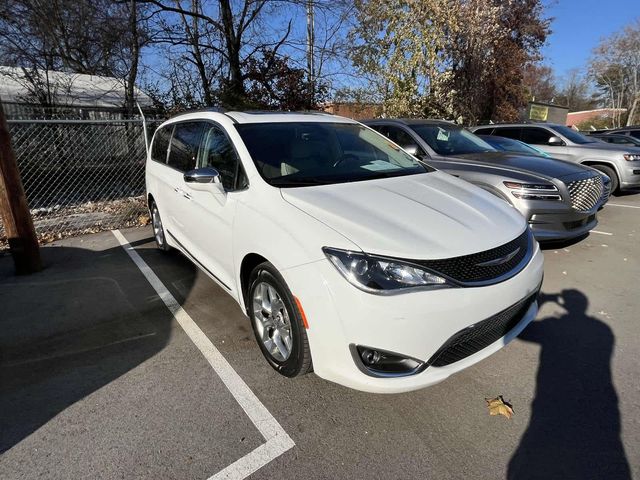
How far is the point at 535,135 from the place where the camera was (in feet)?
29.4

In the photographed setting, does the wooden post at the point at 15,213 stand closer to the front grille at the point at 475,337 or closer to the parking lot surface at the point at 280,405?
the parking lot surface at the point at 280,405

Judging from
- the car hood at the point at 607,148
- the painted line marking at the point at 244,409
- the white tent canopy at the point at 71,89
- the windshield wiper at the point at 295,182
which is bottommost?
the painted line marking at the point at 244,409

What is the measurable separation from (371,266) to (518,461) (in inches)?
49.0

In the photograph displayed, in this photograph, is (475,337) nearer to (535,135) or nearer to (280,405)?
(280,405)

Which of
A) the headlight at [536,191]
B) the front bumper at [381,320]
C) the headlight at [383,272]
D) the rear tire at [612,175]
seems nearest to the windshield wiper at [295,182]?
the front bumper at [381,320]

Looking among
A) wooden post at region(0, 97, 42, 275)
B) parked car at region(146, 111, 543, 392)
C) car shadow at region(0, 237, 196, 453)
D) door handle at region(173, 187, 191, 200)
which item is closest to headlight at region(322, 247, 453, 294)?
parked car at region(146, 111, 543, 392)

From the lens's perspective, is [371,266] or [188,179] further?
[188,179]

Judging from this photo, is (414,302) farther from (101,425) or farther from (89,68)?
(89,68)

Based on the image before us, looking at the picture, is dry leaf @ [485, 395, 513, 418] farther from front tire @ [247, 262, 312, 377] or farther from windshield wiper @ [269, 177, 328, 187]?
windshield wiper @ [269, 177, 328, 187]

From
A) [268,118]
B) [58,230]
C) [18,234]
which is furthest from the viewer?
[58,230]

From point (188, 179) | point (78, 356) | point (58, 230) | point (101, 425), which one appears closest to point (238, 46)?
point (58, 230)

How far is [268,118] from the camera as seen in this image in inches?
131

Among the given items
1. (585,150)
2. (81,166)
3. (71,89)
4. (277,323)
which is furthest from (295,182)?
(71,89)

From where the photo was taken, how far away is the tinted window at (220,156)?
292 centimetres
